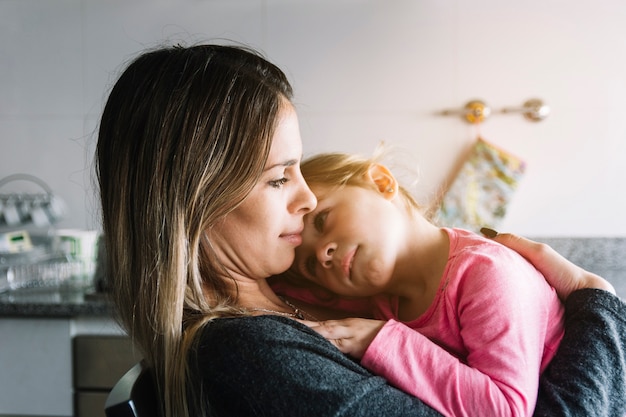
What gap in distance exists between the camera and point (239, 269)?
978 mm

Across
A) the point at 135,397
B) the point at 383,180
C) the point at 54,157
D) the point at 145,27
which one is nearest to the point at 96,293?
the point at 54,157

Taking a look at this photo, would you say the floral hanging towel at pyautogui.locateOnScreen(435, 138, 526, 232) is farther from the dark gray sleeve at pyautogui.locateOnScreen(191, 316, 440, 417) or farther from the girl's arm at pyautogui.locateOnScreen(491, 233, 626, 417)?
the dark gray sleeve at pyautogui.locateOnScreen(191, 316, 440, 417)

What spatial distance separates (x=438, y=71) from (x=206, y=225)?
167 cm

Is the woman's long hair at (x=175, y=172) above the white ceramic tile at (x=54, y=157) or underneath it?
above

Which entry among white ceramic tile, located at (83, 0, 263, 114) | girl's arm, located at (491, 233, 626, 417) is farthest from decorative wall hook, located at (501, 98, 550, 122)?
girl's arm, located at (491, 233, 626, 417)

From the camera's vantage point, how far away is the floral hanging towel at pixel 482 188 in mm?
2279

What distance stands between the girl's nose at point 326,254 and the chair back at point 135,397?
319mm

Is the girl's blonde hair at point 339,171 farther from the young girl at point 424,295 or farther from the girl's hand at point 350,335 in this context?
the girl's hand at point 350,335

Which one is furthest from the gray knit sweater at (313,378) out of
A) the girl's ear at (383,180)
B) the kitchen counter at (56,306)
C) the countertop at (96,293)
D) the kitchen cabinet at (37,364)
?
the kitchen cabinet at (37,364)

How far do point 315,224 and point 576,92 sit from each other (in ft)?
5.33

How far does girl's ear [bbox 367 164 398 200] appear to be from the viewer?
1.10 metres

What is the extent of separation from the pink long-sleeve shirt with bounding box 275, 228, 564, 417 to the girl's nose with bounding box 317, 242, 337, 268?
169mm

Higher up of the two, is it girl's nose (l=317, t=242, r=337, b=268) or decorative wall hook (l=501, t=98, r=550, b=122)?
decorative wall hook (l=501, t=98, r=550, b=122)

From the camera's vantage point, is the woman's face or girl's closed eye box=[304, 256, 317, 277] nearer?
the woman's face
